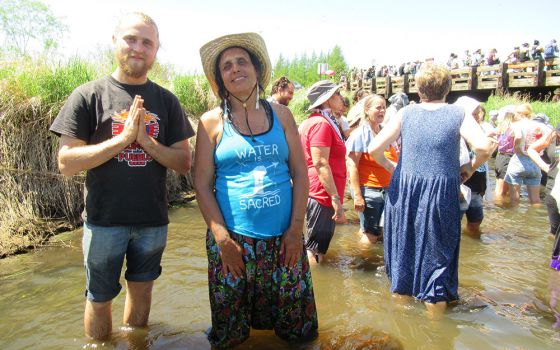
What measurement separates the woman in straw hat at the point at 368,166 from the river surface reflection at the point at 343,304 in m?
0.77

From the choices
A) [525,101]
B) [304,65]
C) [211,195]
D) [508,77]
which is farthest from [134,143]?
[304,65]

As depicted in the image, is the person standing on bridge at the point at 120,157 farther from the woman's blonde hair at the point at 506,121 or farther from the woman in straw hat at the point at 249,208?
the woman's blonde hair at the point at 506,121

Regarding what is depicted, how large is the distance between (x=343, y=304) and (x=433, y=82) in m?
2.09

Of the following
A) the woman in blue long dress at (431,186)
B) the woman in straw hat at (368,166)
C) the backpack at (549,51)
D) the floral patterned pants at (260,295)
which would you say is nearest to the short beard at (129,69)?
the floral patterned pants at (260,295)

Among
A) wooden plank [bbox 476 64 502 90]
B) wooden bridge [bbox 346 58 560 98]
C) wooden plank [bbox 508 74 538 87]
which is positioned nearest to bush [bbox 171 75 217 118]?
wooden bridge [bbox 346 58 560 98]

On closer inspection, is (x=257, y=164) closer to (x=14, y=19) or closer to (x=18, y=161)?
(x=18, y=161)

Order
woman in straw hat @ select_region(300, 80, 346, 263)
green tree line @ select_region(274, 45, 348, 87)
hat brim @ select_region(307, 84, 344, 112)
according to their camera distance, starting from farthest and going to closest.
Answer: green tree line @ select_region(274, 45, 348, 87), hat brim @ select_region(307, 84, 344, 112), woman in straw hat @ select_region(300, 80, 346, 263)

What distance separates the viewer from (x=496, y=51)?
72.3 ft

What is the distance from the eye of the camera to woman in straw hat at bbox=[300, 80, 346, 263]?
12.9ft

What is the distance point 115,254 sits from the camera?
8.39 feet

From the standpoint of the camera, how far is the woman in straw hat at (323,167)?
3.92 metres

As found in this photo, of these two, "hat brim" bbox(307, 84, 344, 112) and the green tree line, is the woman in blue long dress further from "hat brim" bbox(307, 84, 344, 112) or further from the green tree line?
the green tree line

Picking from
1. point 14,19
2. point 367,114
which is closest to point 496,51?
point 367,114

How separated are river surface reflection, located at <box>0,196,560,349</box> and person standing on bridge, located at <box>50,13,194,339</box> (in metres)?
0.70
